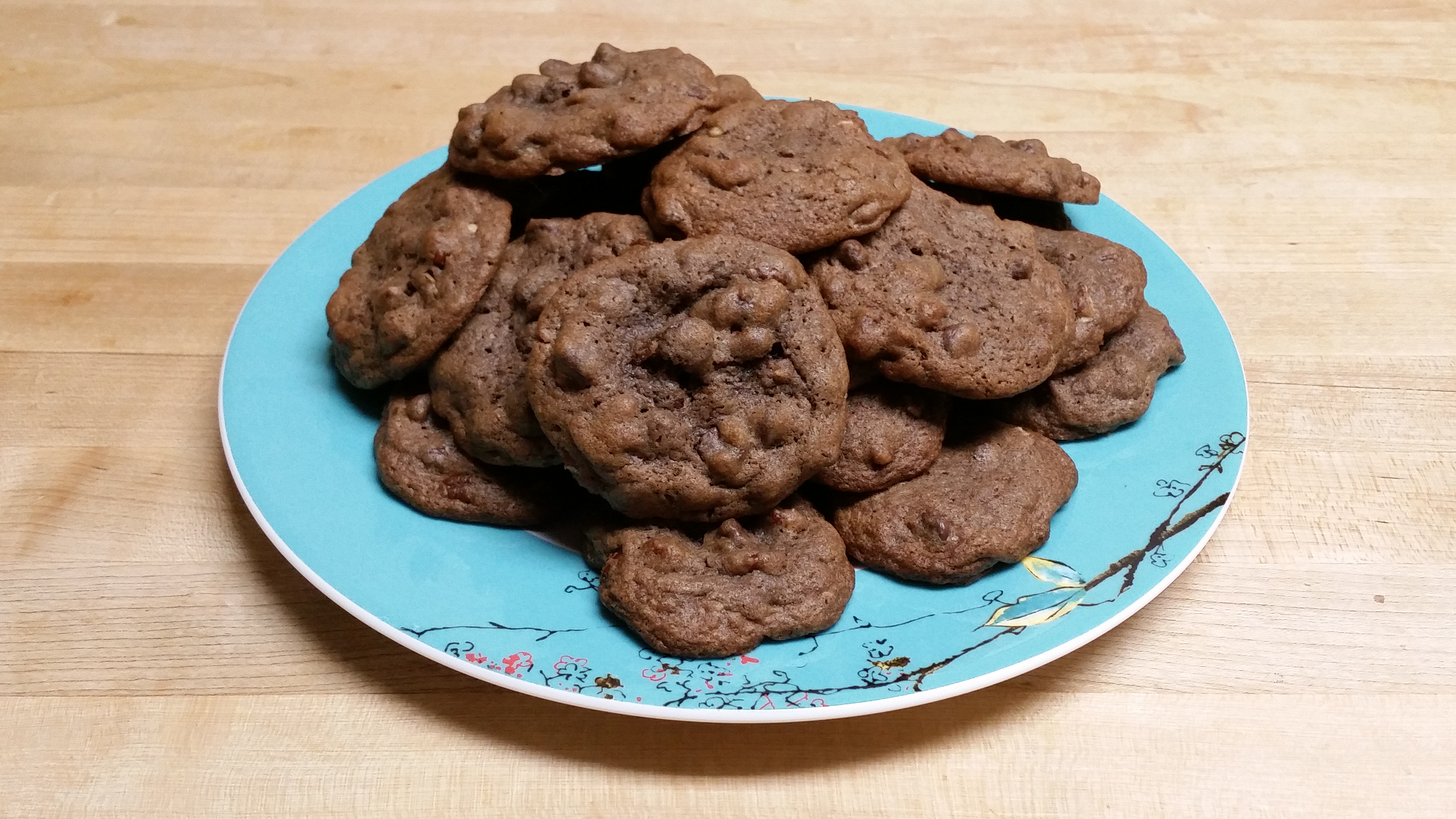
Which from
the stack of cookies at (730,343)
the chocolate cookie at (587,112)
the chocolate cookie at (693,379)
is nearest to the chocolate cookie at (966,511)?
the stack of cookies at (730,343)

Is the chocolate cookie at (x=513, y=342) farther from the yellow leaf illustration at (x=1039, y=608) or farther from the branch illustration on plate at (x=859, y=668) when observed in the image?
the yellow leaf illustration at (x=1039, y=608)

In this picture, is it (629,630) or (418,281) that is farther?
(418,281)

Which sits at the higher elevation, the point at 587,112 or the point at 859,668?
the point at 587,112

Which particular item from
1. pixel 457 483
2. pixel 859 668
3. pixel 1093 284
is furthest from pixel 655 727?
pixel 1093 284

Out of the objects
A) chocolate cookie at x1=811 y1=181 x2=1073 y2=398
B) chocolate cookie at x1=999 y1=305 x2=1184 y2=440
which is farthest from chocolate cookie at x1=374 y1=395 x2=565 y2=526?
chocolate cookie at x1=999 y1=305 x2=1184 y2=440

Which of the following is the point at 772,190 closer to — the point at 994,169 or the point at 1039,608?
the point at 994,169

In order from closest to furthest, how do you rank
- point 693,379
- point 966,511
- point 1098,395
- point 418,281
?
point 693,379, point 966,511, point 418,281, point 1098,395
